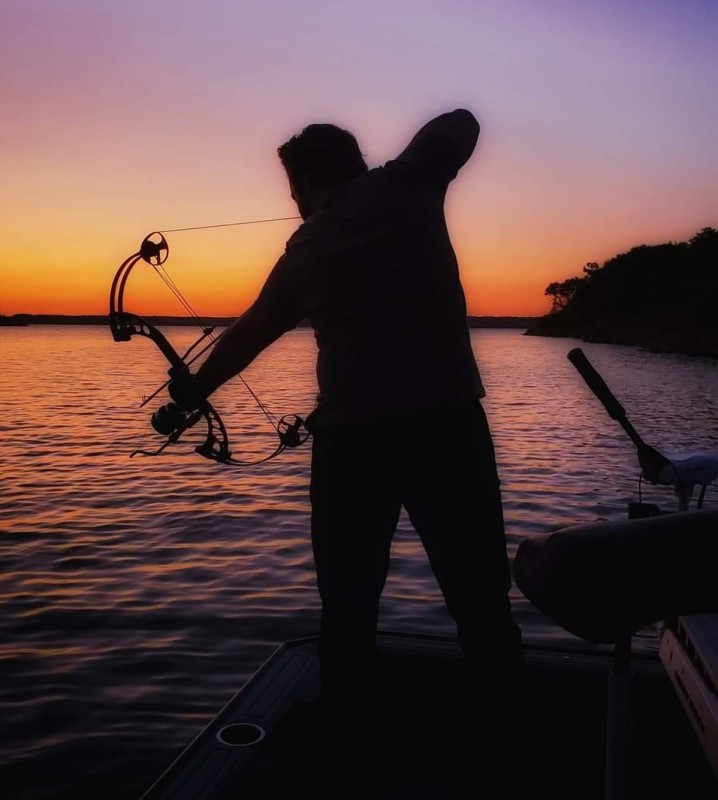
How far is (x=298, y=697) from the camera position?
13.0ft

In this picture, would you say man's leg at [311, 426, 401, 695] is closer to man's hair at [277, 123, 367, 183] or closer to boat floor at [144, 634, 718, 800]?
boat floor at [144, 634, 718, 800]

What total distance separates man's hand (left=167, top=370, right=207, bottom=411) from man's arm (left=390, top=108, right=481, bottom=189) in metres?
1.09

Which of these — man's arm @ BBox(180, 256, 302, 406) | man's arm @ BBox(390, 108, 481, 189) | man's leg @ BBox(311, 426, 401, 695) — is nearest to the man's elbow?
man's arm @ BBox(390, 108, 481, 189)

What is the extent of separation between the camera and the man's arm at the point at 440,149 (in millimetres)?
3053

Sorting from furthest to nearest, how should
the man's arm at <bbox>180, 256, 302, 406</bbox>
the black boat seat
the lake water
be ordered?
the lake water → the man's arm at <bbox>180, 256, 302, 406</bbox> → the black boat seat

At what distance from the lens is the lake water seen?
4.93 m

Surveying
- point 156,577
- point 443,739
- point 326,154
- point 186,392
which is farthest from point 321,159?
point 156,577

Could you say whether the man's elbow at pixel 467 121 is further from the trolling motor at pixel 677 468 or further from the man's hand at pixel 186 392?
the man's hand at pixel 186 392

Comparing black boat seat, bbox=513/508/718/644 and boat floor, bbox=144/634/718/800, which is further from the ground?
black boat seat, bbox=513/508/718/644

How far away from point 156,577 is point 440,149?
19.4ft

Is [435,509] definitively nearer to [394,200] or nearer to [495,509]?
[495,509]

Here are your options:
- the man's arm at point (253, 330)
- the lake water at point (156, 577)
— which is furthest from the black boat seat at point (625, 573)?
the lake water at point (156, 577)

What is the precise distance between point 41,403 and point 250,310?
2597 centimetres

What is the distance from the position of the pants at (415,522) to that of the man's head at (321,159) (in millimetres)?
828
